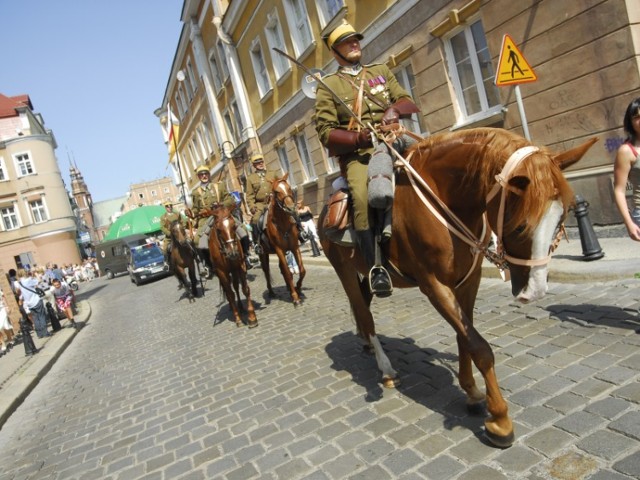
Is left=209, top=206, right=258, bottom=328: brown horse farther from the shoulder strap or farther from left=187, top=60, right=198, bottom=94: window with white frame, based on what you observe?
left=187, top=60, right=198, bottom=94: window with white frame

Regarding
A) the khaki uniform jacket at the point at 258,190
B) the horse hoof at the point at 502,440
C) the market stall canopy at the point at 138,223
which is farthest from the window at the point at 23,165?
the horse hoof at the point at 502,440

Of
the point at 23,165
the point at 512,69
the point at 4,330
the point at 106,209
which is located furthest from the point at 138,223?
the point at 106,209

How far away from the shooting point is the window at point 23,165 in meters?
43.1

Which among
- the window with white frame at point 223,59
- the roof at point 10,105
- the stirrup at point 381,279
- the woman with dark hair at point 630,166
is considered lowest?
the stirrup at point 381,279

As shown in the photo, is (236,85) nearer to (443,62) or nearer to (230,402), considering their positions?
(443,62)

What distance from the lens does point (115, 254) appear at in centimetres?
3750

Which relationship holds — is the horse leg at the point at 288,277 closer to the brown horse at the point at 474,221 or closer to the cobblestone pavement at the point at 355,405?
the cobblestone pavement at the point at 355,405

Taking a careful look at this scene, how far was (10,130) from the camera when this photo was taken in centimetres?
4338

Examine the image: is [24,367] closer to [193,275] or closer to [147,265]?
[193,275]

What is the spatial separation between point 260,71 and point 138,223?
13.0 m

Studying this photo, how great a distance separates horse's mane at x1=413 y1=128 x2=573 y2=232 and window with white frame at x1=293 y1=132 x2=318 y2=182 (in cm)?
1483

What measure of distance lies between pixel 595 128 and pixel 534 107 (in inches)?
50.5

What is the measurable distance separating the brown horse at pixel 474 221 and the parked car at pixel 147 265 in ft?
67.9

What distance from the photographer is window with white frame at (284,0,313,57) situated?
50.7 ft
